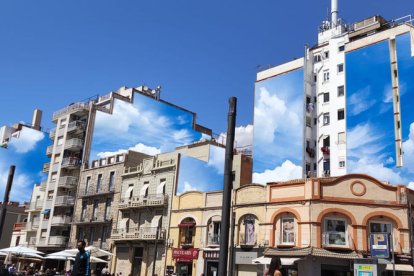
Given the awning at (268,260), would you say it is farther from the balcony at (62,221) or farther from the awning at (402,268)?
the balcony at (62,221)

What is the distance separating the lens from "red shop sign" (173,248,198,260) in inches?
1471

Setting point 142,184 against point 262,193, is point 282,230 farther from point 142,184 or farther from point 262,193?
point 142,184

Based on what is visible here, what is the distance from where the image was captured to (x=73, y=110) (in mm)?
57812

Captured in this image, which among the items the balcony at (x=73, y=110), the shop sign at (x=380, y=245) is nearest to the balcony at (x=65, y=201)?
the balcony at (x=73, y=110)

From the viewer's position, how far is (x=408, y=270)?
29281mm

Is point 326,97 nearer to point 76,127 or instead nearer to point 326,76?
point 326,76

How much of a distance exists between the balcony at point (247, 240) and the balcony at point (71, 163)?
88.5ft

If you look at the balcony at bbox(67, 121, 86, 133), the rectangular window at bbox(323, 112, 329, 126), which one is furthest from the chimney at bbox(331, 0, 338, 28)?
the balcony at bbox(67, 121, 86, 133)

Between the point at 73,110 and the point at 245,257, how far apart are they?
1263 inches

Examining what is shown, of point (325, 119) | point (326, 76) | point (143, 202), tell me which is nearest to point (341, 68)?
point (326, 76)

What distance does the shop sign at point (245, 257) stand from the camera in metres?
33.7

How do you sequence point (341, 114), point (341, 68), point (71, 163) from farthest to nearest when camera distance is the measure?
point (71, 163), point (341, 68), point (341, 114)

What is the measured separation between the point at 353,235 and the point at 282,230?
4607mm

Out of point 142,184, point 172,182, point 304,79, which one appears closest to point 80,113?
point 142,184
